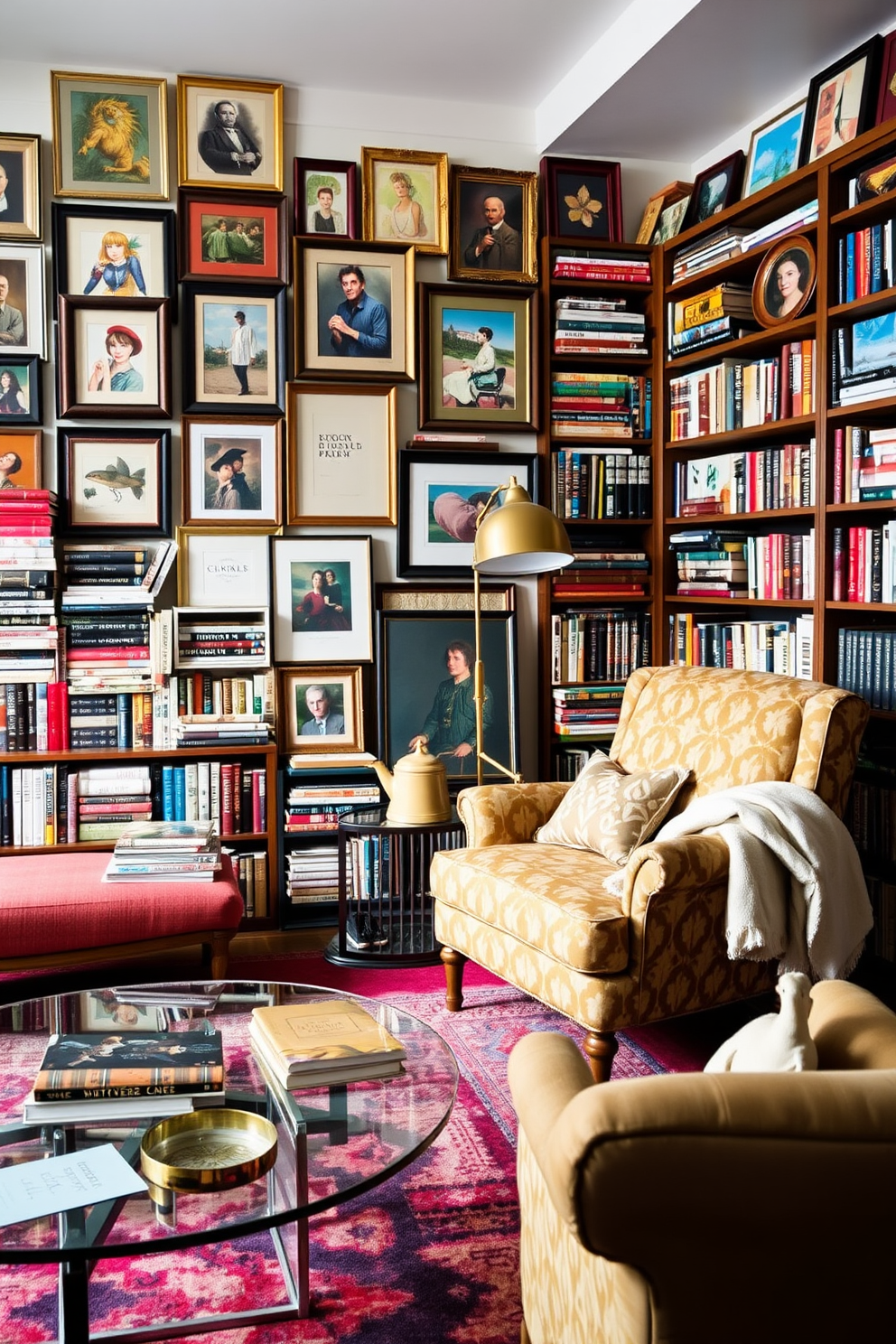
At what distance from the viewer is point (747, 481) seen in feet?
12.5

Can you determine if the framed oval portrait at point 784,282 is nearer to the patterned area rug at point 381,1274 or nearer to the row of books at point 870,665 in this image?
the row of books at point 870,665

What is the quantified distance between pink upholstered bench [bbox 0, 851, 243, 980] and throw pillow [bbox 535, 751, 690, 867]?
96cm

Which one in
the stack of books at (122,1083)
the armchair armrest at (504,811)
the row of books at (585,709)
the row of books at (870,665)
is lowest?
the stack of books at (122,1083)

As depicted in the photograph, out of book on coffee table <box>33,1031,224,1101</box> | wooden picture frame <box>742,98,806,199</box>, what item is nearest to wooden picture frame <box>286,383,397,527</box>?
wooden picture frame <box>742,98,806,199</box>

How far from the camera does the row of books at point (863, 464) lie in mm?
3119

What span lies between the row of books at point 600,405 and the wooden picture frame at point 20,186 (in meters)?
1.90

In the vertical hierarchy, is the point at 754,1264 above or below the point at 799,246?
below

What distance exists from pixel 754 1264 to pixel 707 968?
151 centimetres

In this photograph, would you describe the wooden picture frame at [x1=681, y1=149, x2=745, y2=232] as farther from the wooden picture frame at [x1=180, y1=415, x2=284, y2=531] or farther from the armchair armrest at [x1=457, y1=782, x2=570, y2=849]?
the armchair armrest at [x1=457, y1=782, x2=570, y2=849]

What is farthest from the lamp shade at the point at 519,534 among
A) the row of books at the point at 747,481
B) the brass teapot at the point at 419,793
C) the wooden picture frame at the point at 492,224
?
the wooden picture frame at the point at 492,224

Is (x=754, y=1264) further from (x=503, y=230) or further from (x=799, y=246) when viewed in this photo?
(x=503, y=230)

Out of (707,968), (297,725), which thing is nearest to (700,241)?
(297,725)

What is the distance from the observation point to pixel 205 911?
123 inches

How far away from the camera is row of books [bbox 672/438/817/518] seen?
351 centimetres
